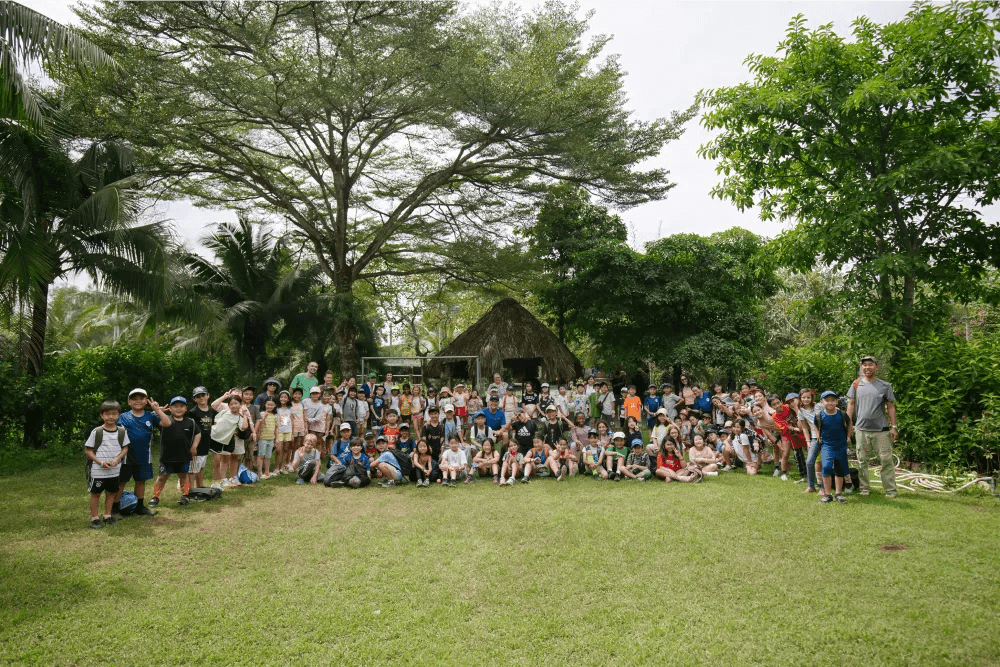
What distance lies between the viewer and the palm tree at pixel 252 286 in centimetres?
1667

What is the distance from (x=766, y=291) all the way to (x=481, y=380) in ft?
33.2

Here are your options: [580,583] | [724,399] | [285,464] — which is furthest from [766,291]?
[580,583]

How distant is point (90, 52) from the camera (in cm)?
775

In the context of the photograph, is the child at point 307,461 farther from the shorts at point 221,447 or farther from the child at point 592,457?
the child at point 592,457

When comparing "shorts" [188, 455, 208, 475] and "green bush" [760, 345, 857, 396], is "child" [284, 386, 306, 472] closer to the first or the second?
"shorts" [188, 455, 208, 475]

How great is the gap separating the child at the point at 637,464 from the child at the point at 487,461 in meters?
2.11

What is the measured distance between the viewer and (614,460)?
33.2ft

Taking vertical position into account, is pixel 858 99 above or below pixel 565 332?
above

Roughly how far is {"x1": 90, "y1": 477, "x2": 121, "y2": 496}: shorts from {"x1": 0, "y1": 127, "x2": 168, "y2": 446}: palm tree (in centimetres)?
499

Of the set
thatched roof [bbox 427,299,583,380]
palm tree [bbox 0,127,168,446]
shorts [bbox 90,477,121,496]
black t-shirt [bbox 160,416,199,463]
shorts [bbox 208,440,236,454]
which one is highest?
palm tree [bbox 0,127,168,446]

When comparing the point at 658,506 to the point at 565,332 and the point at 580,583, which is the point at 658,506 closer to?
the point at 580,583

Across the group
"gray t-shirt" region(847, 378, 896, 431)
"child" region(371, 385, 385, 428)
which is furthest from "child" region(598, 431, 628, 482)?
"child" region(371, 385, 385, 428)

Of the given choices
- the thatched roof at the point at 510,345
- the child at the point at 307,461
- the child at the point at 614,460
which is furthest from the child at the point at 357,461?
the thatched roof at the point at 510,345

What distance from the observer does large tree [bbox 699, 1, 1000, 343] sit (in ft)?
29.7
